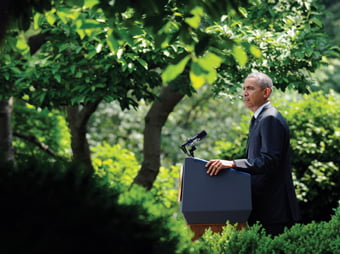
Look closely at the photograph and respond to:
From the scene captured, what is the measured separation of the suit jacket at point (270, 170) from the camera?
441 cm

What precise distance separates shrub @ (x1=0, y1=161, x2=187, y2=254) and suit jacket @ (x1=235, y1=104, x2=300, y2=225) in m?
1.95

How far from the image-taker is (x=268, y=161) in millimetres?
4387

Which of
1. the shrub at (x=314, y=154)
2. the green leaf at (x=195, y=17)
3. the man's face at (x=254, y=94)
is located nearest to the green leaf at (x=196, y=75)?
the green leaf at (x=195, y=17)

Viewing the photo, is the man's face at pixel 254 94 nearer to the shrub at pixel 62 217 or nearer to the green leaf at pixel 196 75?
the green leaf at pixel 196 75

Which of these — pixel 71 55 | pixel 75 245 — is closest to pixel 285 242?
pixel 75 245

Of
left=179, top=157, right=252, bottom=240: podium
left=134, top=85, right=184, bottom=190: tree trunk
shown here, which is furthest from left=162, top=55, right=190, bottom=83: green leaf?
left=134, top=85, right=184, bottom=190: tree trunk

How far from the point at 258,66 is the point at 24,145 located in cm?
597

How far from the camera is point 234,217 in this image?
4305 mm

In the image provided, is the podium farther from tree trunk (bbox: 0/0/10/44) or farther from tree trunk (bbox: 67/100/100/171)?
tree trunk (bbox: 67/100/100/171)

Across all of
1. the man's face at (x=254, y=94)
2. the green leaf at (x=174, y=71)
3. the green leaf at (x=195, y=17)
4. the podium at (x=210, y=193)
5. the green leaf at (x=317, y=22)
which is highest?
the green leaf at (x=317, y=22)

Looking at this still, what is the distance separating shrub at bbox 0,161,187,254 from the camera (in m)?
2.28

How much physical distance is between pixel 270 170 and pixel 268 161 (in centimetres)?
9

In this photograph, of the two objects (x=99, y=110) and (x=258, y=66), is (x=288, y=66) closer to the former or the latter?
(x=258, y=66)

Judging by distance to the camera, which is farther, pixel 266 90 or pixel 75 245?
pixel 266 90
